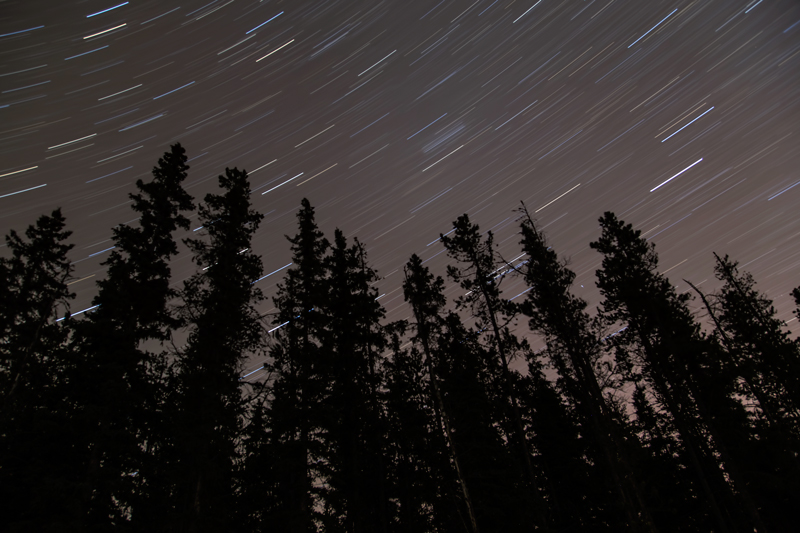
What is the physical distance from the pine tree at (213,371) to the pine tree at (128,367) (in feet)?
3.19

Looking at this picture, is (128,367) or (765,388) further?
(765,388)

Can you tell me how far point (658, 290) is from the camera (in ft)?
66.6

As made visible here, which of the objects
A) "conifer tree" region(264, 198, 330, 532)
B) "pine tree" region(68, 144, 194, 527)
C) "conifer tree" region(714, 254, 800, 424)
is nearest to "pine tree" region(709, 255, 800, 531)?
"conifer tree" region(714, 254, 800, 424)

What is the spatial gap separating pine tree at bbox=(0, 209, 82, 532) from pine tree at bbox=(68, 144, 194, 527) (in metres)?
0.72

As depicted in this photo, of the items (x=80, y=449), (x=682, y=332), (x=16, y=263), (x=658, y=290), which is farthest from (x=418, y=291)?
(x=16, y=263)

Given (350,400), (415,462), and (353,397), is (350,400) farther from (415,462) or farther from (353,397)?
(415,462)

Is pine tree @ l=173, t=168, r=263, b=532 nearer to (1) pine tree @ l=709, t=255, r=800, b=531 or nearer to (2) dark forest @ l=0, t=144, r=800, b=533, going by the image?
(2) dark forest @ l=0, t=144, r=800, b=533

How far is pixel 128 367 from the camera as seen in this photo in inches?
463

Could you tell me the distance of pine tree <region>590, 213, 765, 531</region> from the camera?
19016mm

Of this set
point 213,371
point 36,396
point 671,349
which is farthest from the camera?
point 671,349

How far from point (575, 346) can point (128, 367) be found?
16.7 m

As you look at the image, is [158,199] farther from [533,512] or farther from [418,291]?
[533,512]

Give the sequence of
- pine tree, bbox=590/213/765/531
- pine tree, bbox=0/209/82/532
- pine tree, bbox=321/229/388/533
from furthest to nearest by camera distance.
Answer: pine tree, bbox=590/213/765/531, pine tree, bbox=321/229/388/533, pine tree, bbox=0/209/82/532

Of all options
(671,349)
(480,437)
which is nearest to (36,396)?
(480,437)
